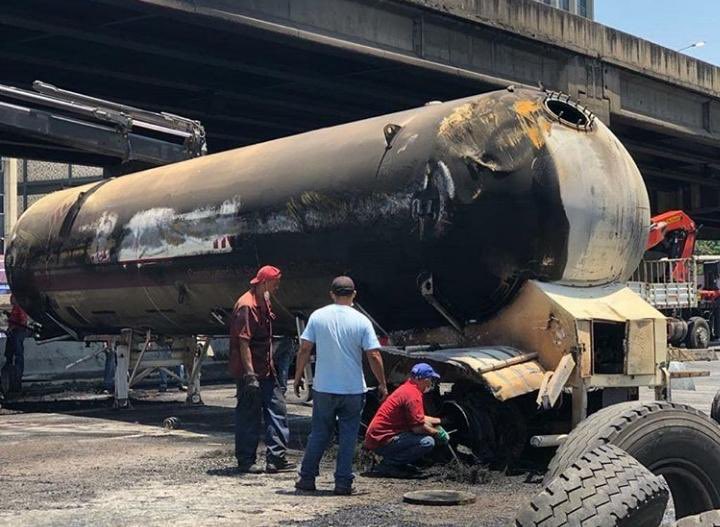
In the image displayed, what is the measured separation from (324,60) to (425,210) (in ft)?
40.4

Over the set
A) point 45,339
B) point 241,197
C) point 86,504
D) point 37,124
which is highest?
point 37,124

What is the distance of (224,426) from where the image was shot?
11.5 metres

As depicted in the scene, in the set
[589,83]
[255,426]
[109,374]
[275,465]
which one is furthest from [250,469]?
[589,83]

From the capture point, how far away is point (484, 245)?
832 cm

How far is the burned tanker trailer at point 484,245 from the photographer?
822 cm

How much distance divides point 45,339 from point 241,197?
6.70 metres

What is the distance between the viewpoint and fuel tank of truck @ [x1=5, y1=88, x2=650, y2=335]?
A: 27.3 feet

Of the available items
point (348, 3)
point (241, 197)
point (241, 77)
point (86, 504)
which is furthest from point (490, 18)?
point (86, 504)

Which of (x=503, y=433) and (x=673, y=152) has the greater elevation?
(x=673, y=152)

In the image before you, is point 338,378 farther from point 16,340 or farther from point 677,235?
point 677,235

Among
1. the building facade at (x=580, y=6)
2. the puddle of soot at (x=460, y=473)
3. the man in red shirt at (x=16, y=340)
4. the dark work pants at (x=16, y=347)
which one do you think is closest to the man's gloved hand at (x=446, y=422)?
the puddle of soot at (x=460, y=473)

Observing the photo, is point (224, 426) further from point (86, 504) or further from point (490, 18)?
point (490, 18)

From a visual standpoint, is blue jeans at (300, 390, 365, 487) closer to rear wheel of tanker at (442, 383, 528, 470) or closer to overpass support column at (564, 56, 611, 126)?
rear wheel of tanker at (442, 383, 528, 470)

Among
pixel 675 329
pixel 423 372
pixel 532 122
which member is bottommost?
pixel 423 372
